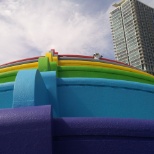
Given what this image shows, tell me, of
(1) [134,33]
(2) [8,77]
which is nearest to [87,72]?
(2) [8,77]

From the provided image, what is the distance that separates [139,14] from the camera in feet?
450

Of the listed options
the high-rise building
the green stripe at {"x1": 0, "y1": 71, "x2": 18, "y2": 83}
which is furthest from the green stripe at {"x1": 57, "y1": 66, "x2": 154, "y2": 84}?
the high-rise building

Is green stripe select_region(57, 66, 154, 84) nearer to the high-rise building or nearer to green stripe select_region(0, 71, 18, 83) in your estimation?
green stripe select_region(0, 71, 18, 83)

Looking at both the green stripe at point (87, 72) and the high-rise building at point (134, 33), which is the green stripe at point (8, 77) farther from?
the high-rise building at point (134, 33)

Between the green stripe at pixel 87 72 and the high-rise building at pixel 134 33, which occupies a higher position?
the high-rise building at pixel 134 33

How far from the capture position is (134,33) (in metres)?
137

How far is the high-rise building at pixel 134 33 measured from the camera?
5241 inches

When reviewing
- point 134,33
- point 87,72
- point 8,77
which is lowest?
point 8,77

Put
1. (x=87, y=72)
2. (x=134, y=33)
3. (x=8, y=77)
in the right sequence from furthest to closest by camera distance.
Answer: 1. (x=134, y=33)
2. (x=87, y=72)
3. (x=8, y=77)

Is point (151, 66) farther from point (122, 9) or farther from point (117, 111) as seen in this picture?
point (117, 111)

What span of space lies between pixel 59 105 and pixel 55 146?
8.42 feet

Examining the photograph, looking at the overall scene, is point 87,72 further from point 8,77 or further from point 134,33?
point 134,33

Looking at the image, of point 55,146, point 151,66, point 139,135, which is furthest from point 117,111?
point 151,66

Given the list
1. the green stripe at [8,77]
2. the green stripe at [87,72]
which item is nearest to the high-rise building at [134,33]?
the green stripe at [87,72]
